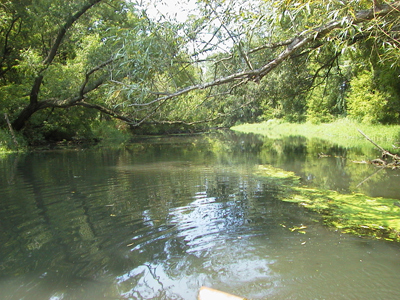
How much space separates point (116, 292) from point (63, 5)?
12872 millimetres

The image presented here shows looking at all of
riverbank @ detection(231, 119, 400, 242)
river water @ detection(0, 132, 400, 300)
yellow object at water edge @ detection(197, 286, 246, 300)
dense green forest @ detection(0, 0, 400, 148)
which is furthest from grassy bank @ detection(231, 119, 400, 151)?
yellow object at water edge @ detection(197, 286, 246, 300)

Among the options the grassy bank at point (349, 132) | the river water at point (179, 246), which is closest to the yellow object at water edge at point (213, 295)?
the river water at point (179, 246)

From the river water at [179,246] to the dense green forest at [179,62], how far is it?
202 cm

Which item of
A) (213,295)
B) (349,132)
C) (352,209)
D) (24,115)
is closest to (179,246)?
(213,295)

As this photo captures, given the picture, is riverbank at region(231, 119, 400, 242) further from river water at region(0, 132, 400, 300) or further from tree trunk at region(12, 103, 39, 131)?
tree trunk at region(12, 103, 39, 131)

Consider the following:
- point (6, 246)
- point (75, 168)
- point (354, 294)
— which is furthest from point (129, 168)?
point (354, 294)

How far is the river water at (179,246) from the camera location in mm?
3150

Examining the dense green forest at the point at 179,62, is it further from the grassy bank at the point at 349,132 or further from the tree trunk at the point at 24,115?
the grassy bank at the point at 349,132

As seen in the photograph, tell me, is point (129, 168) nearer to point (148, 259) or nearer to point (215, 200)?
point (215, 200)

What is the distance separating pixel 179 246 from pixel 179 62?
11.3ft

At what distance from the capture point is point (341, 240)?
4137mm

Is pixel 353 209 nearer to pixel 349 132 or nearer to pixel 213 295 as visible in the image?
pixel 213 295

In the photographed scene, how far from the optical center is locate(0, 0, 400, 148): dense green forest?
4.94 metres

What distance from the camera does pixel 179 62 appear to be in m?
5.91
